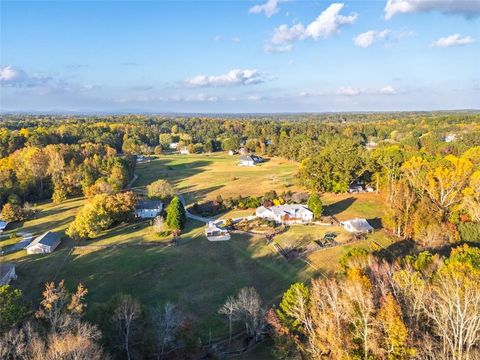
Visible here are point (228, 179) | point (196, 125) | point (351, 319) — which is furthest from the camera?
point (196, 125)

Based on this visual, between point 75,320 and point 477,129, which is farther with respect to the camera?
point 477,129

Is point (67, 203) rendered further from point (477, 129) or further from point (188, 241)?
point (477, 129)

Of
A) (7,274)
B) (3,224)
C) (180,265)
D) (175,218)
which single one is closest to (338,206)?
(175,218)

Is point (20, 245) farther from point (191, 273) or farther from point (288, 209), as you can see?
point (288, 209)

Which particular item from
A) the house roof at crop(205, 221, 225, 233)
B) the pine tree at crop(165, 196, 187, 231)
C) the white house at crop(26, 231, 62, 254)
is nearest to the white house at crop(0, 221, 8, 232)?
the white house at crop(26, 231, 62, 254)

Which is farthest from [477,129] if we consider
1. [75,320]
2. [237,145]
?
[75,320]

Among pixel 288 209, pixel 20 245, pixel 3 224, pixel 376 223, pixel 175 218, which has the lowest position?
pixel 20 245

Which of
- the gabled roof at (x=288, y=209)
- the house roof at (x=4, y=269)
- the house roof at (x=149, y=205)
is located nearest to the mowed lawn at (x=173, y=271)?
the house roof at (x=4, y=269)
